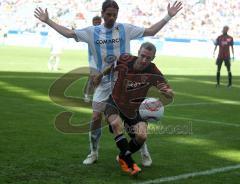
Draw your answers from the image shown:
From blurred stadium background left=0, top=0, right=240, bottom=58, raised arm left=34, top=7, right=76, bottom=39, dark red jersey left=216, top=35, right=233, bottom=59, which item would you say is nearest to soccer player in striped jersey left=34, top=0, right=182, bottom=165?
raised arm left=34, top=7, right=76, bottom=39

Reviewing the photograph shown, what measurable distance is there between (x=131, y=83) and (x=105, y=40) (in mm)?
710

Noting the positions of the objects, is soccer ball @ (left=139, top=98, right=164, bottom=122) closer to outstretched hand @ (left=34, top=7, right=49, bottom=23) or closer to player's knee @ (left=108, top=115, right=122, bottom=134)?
player's knee @ (left=108, top=115, right=122, bottom=134)

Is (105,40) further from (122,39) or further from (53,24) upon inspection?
(53,24)

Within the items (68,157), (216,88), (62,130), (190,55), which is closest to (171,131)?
(62,130)

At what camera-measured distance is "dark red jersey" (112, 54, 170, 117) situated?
21.1 ft

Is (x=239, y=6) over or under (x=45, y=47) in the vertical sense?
over

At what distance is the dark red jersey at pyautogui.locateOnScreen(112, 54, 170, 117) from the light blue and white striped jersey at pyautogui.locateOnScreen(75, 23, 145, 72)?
0.42m

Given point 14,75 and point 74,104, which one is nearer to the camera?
point 74,104

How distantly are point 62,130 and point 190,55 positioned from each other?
31479 mm

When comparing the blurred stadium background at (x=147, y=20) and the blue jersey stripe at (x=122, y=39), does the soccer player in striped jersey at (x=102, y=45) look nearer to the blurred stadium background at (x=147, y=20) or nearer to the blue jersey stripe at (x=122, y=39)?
the blue jersey stripe at (x=122, y=39)

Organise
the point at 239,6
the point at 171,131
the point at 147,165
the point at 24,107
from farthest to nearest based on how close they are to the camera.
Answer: the point at 239,6 → the point at 24,107 → the point at 171,131 → the point at 147,165

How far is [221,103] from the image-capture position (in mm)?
14266

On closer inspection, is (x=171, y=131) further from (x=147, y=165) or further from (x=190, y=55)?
(x=190, y=55)

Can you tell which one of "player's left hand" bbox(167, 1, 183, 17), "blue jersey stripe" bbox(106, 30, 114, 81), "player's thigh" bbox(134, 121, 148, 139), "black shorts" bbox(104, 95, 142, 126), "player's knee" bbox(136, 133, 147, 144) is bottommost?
"player's knee" bbox(136, 133, 147, 144)
